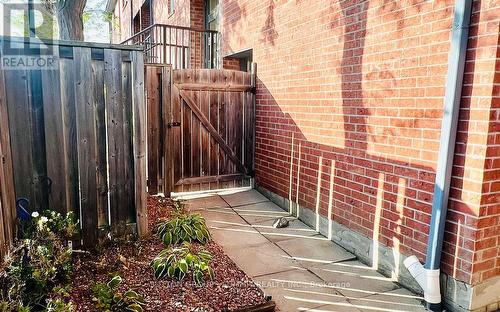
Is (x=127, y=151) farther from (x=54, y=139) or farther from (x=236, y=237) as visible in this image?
(x=236, y=237)

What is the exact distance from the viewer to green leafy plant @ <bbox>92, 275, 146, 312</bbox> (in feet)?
7.97

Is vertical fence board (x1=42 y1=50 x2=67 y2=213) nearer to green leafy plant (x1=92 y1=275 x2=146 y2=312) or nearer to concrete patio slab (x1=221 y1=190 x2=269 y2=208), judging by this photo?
green leafy plant (x1=92 y1=275 x2=146 y2=312)

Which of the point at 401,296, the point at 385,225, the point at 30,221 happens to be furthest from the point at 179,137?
the point at 401,296

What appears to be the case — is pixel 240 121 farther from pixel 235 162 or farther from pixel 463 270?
pixel 463 270

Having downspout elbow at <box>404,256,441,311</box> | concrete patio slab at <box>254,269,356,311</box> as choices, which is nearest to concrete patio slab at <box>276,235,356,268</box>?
concrete patio slab at <box>254,269,356,311</box>

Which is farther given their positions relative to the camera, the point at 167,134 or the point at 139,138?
the point at 167,134

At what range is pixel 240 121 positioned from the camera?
19.9ft

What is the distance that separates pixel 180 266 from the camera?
2.97 metres

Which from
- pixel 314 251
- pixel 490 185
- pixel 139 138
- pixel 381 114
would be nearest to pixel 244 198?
pixel 314 251

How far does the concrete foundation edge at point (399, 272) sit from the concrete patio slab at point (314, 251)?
3.7 inches

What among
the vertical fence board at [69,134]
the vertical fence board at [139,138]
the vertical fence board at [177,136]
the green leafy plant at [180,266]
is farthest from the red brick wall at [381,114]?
the vertical fence board at [69,134]

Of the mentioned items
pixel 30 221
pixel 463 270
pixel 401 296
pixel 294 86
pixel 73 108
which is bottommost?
pixel 401 296

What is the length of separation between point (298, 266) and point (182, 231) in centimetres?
122

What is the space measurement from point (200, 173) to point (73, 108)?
2.89 m
